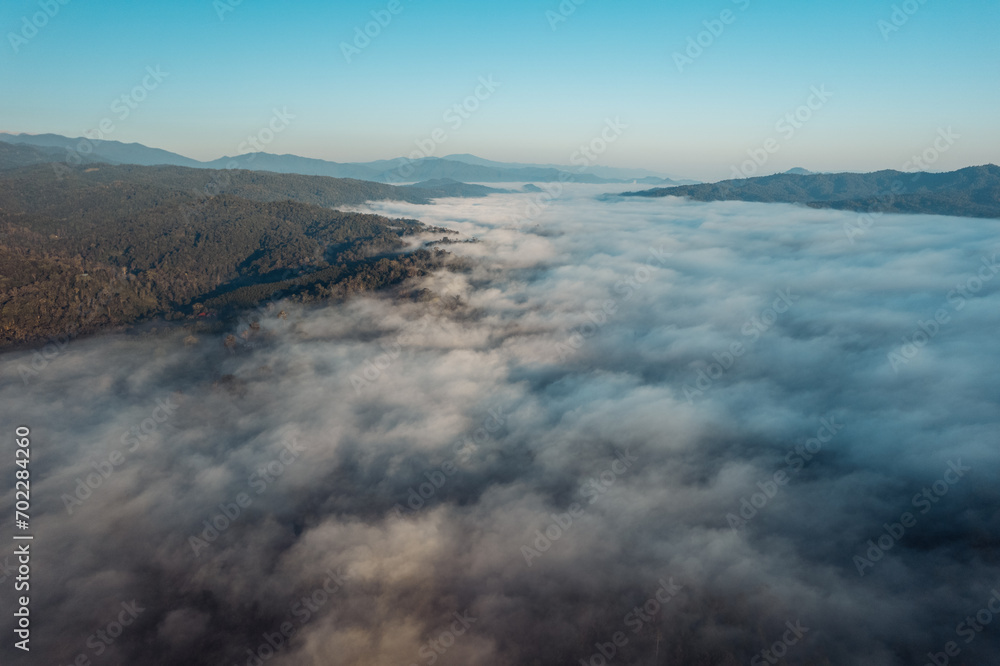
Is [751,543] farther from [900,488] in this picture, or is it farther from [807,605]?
[900,488]

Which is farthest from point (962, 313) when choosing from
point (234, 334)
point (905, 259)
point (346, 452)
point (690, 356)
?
point (234, 334)

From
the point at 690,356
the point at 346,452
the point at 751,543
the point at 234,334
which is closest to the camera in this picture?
the point at 751,543

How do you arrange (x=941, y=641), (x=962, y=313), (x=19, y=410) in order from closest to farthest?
(x=941, y=641) < (x=19, y=410) < (x=962, y=313)

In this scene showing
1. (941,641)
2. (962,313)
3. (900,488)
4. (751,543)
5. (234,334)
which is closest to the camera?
(941,641)

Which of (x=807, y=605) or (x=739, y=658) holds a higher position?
(x=807, y=605)

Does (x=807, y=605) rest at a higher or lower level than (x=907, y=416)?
lower

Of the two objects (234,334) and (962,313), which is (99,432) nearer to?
(234,334)

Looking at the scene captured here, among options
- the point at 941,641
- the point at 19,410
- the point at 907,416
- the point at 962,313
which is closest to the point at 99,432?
the point at 19,410

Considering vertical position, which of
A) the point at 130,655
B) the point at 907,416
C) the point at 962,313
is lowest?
the point at 130,655

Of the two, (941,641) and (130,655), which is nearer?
(941,641)
